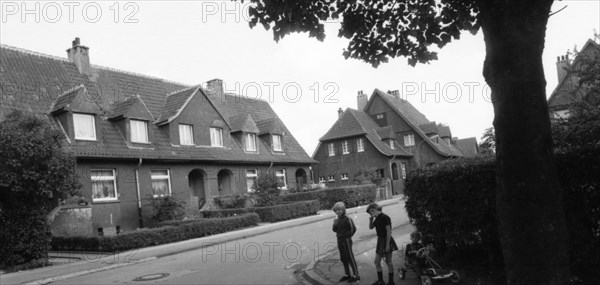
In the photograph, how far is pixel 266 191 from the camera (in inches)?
1092

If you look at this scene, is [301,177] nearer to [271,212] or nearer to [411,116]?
[271,212]

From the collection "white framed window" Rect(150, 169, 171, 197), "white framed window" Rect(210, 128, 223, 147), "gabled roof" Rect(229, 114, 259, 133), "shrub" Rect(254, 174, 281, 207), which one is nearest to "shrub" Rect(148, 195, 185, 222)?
"white framed window" Rect(150, 169, 171, 197)

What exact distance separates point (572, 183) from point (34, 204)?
14.7m

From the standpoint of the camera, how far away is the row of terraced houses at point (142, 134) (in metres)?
22.3

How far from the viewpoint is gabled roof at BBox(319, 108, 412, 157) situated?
47.6 meters

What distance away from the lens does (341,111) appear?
55281 millimetres

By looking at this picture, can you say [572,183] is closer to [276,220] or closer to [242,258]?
[242,258]

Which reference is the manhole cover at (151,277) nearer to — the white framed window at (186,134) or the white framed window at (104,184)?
the white framed window at (104,184)

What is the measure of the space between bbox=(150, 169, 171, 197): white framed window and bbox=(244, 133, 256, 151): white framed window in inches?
305

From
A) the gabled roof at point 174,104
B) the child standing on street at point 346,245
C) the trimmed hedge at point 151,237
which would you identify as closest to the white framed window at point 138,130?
the gabled roof at point 174,104

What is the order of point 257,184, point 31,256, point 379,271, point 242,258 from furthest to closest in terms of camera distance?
point 257,184 < point 31,256 < point 242,258 < point 379,271

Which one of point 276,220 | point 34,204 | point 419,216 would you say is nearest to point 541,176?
point 419,216

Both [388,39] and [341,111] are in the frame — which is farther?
[341,111]

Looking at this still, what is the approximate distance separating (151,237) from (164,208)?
18.0 feet
